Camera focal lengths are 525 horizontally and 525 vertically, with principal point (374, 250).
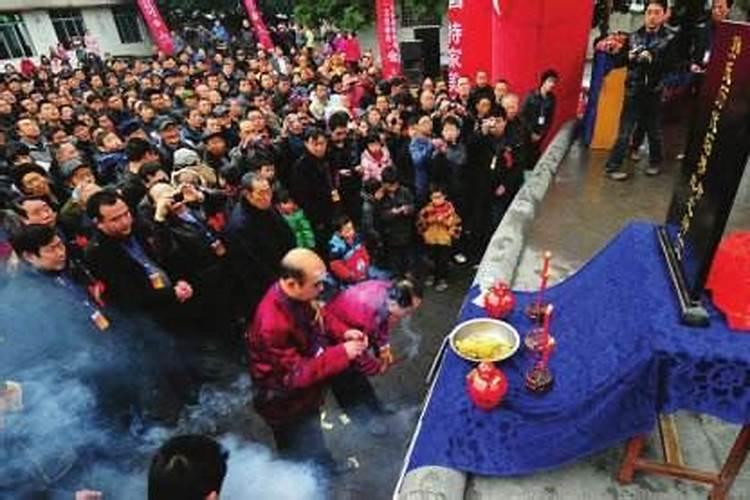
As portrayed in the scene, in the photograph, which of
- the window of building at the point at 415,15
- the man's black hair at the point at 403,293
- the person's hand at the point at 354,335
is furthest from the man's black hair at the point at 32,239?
the window of building at the point at 415,15

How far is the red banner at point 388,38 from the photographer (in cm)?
1087

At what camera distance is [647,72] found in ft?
18.8

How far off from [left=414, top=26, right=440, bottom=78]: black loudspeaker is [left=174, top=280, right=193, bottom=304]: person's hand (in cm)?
1324

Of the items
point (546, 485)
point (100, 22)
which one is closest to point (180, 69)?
point (546, 485)

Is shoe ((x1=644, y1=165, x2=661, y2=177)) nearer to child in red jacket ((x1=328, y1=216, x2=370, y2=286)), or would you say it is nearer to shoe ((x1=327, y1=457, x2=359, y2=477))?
child in red jacket ((x1=328, y1=216, x2=370, y2=286))

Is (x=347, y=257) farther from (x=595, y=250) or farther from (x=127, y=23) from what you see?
(x=127, y=23)

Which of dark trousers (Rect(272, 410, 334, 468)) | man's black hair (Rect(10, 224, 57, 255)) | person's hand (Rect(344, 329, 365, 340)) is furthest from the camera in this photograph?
dark trousers (Rect(272, 410, 334, 468))

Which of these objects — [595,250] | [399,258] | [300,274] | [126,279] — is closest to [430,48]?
[399,258]

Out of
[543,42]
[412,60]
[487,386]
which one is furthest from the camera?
[412,60]

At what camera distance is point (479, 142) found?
5969mm

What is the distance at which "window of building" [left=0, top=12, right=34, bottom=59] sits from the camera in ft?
76.3

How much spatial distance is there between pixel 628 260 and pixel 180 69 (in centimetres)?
1369

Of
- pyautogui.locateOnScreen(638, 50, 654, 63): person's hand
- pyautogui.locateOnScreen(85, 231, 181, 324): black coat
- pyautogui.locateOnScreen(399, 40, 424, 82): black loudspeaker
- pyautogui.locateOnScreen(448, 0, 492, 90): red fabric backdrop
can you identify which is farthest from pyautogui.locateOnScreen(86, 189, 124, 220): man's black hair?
pyautogui.locateOnScreen(399, 40, 424, 82): black loudspeaker

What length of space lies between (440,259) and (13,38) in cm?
2627
